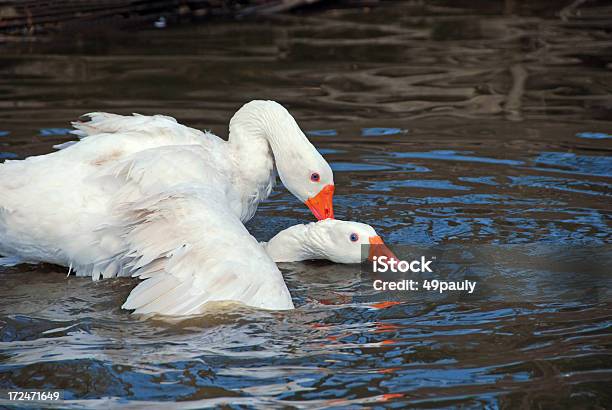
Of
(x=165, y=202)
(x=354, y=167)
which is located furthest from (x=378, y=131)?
(x=165, y=202)

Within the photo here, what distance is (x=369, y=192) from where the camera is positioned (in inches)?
315

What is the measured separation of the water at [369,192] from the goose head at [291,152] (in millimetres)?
478

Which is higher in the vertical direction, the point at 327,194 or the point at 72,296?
the point at 327,194

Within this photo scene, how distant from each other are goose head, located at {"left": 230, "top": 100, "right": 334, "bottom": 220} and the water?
478 millimetres

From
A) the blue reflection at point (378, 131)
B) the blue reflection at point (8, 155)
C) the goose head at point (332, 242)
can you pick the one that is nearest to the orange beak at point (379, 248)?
the goose head at point (332, 242)

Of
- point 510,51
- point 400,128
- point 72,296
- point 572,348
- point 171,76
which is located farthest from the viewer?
point 510,51

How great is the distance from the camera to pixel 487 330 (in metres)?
5.31

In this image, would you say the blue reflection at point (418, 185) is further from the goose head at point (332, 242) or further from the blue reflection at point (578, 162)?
the goose head at point (332, 242)

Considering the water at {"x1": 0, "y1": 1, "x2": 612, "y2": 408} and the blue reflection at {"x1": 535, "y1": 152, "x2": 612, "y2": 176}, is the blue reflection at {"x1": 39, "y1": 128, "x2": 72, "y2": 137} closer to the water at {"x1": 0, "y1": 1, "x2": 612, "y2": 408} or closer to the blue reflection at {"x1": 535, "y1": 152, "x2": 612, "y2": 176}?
the water at {"x1": 0, "y1": 1, "x2": 612, "y2": 408}

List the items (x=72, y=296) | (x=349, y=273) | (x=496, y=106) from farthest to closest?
(x=496, y=106), (x=349, y=273), (x=72, y=296)

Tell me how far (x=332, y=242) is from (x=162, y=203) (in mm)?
1291

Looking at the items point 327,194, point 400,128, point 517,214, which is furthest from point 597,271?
point 400,128

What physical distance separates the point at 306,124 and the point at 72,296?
4372mm

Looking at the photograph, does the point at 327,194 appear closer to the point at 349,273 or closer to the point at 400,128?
the point at 349,273
